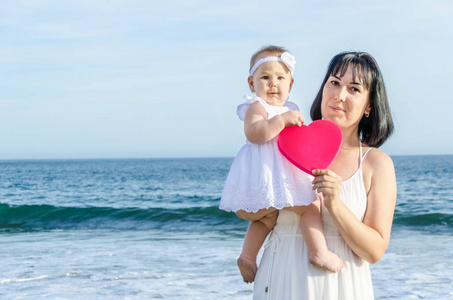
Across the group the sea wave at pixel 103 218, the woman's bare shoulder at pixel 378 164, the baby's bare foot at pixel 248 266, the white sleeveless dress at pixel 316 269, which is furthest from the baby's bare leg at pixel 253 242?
the sea wave at pixel 103 218

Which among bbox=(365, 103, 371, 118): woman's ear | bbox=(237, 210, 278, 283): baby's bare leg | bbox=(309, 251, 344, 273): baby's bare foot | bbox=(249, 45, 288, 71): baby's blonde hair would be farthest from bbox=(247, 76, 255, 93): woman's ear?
bbox=(309, 251, 344, 273): baby's bare foot

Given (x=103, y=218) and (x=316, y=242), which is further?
(x=103, y=218)

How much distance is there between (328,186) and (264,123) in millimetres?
443

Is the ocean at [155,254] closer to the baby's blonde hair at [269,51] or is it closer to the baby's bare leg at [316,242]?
the baby's blonde hair at [269,51]

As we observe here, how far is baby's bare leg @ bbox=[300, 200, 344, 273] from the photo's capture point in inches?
89.0

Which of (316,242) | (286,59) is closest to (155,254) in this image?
(286,59)

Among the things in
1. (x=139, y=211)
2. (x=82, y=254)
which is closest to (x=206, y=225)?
(x=139, y=211)

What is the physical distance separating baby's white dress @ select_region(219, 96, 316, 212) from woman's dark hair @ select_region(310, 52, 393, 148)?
1.12ft

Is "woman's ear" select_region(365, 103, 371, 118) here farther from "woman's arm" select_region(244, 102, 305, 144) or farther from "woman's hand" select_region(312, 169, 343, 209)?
"woman's hand" select_region(312, 169, 343, 209)

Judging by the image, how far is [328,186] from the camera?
2154mm

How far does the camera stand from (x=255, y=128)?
2.48 meters

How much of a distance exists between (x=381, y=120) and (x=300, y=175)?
1.49 ft

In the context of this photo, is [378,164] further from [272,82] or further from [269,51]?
[269,51]

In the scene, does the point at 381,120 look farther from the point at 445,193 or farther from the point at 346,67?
the point at 445,193
